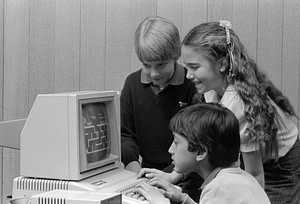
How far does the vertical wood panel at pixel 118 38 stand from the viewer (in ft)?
8.62

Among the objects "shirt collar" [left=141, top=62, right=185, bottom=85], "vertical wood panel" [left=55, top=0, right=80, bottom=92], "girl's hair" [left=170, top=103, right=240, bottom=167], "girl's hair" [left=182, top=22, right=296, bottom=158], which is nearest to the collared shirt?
"shirt collar" [left=141, top=62, right=185, bottom=85]

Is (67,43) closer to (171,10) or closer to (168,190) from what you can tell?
(171,10)

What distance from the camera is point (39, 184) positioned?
143 centimetres

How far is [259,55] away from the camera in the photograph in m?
2.53

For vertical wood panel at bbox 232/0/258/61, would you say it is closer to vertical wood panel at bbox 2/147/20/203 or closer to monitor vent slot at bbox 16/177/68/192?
vertical wood panel at bbox 2/147/20/203

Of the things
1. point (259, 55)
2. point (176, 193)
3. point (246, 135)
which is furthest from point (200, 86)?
point (259, 55)

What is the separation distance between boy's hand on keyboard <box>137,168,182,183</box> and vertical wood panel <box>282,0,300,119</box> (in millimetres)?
986

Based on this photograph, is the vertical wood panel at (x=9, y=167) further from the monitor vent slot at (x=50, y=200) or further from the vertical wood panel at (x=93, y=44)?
the monitor vent slot at (x=50, y=200)

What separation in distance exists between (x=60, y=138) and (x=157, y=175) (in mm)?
326

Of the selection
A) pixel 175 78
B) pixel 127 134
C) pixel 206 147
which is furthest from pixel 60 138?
pixel 175 78

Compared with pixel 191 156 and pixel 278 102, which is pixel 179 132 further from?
pixel 278 102

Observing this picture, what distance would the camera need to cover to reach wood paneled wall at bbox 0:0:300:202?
251 cm

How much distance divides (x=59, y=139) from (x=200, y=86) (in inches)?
18.6

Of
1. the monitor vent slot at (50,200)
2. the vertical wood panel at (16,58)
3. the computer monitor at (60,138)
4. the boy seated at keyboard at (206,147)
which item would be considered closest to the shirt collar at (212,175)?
the boy seated at keyboard at (206,147)
